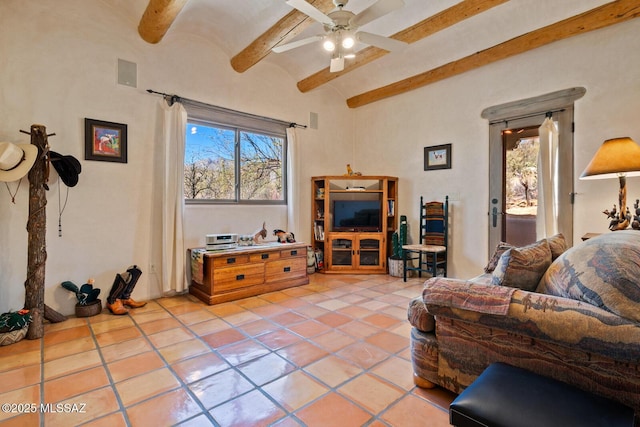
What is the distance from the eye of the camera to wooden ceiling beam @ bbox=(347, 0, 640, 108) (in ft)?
10.0

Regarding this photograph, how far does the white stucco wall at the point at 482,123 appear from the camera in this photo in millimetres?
3238

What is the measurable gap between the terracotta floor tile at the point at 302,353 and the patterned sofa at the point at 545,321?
2.43 ft

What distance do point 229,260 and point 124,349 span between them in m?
1.42

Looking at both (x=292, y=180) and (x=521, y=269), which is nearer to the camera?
(x=521, y=269)

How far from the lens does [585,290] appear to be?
4.71 feet

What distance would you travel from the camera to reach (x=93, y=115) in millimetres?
3258

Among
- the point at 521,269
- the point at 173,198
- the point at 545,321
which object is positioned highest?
the point at 173,198

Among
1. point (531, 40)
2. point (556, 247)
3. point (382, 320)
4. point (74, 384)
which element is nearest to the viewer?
point (74, 384)

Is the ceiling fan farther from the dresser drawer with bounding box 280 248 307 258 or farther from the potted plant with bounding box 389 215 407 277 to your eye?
the potted plant with bounding box 389 215 407 277

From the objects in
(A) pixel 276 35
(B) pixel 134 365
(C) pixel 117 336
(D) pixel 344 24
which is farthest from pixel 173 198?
(D) pixel 344 24

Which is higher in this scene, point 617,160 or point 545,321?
point 617,160

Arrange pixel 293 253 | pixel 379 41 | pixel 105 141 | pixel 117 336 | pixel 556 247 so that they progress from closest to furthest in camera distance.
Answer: pixel 556 247 → pixel 117 336 → pixel 379 41 → pixel 105 141 → pixel 293 253

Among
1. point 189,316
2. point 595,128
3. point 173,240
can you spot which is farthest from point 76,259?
point 595,128

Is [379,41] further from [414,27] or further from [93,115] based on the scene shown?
[93,115]
